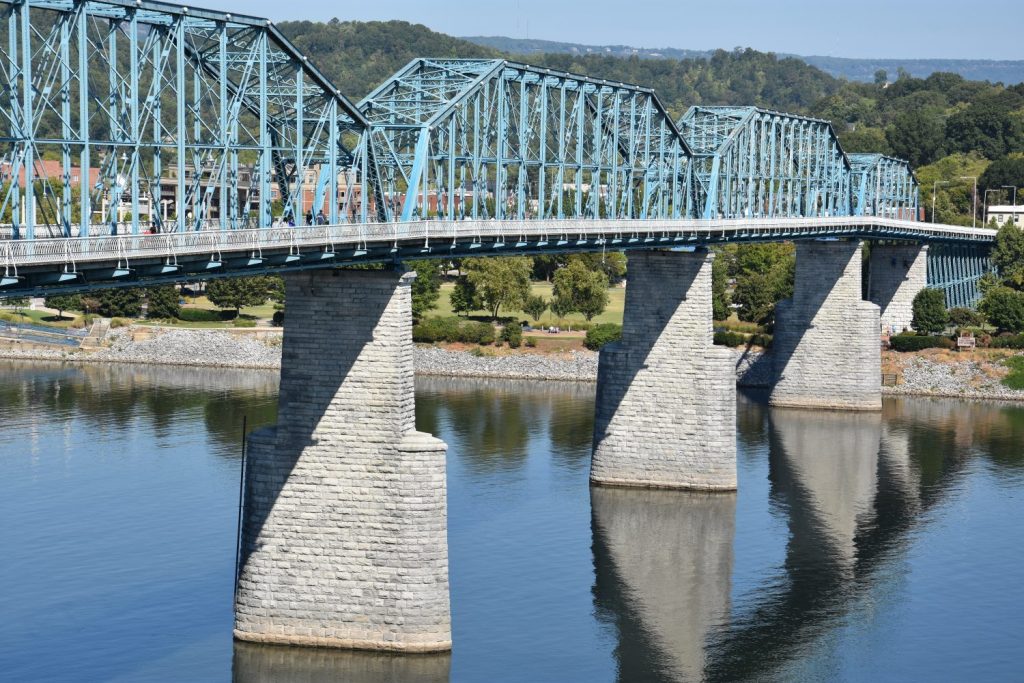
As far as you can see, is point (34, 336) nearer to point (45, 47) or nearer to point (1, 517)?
point (1, 517)

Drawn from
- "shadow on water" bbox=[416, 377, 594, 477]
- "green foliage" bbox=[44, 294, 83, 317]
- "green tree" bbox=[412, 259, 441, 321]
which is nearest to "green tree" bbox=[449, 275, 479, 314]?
"green tree" bbox=[412, 259, 441, 321]

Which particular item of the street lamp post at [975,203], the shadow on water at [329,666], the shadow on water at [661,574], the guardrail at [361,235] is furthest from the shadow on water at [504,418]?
the street lamp post at [975,203]

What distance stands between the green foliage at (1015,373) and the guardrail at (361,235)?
14166 mm

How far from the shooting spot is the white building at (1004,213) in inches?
5128

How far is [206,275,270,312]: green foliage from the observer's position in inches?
3883

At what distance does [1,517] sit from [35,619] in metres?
10.9

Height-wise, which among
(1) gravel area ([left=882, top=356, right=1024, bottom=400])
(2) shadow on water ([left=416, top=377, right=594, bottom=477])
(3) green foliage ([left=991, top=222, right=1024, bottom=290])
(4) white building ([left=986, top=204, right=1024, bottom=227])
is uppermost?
(4) white building ([left=986, top=204, right=1024, bottom=227])

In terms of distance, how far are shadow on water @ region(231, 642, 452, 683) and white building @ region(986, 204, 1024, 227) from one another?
100222mm

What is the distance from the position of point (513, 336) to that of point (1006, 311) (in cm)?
2640

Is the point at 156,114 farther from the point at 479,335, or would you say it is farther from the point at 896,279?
the point at 896,279

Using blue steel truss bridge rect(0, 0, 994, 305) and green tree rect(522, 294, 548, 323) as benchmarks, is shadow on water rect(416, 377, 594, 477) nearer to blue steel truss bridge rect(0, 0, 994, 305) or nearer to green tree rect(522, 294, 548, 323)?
blue steel truss bridge rect(0, 0, 994, 305)

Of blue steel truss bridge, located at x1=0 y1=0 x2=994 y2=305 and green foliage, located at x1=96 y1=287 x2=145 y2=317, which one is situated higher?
blue steel truss bridge, located at x1=0 y1=0 x2=994 y2=305

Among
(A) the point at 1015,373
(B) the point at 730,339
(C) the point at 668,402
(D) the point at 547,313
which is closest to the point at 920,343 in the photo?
(A) the point at 1015,373

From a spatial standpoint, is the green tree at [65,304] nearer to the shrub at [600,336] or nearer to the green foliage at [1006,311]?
the shrub at [600,336]
